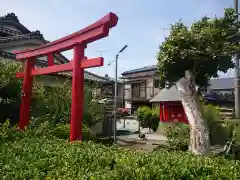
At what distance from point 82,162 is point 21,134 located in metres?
3.73

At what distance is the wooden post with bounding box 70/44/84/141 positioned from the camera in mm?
6676

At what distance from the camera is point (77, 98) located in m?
6.70

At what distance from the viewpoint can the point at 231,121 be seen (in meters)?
10.8

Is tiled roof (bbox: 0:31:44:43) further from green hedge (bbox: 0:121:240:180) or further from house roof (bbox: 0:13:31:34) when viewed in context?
green hedge (bbox: 0:121:240:180)

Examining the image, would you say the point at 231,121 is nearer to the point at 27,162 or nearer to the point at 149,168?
the point at 149,168

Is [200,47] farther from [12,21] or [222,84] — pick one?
[222,84]

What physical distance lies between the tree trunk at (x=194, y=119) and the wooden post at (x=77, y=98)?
393 cm

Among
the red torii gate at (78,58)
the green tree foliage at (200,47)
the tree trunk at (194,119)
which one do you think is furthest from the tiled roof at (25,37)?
the tree trunk at (194,119)

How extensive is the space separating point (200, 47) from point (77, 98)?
474 centimetres

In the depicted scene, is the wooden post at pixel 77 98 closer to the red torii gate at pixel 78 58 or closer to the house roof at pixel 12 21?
the red torii gate at pixel 78 58

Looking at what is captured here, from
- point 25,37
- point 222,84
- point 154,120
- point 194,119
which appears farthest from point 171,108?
point 222,84

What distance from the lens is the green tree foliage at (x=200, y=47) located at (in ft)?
27.6

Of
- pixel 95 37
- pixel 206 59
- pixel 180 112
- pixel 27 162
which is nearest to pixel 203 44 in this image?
pixel 206 59

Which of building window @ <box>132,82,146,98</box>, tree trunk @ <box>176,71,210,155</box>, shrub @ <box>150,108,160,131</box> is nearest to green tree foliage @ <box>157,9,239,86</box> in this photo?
tree trunk @ <box>176,71,210,155</box>
